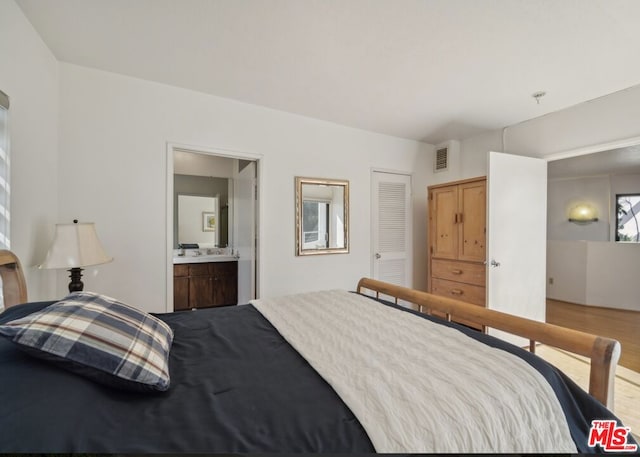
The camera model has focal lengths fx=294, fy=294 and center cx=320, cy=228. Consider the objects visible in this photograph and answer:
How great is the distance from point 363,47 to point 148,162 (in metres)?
1.95

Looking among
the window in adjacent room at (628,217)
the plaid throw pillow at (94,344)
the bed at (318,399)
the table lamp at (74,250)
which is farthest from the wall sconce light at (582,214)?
the table lamp at (74,250)

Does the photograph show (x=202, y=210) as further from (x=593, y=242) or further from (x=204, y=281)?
(x=593, y=242)

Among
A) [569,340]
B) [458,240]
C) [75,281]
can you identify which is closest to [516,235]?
[458,240]

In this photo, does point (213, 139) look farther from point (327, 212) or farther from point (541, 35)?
point (541, 35)

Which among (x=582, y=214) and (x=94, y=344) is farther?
(x=582, y=214)

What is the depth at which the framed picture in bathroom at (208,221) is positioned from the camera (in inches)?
176

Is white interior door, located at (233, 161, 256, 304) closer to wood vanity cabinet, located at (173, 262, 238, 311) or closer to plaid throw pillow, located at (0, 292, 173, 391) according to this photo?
wood vanity cabinet, located at (173, 262, 238, 311)

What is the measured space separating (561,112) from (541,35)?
1.53 meters

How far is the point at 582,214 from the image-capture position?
5195mm

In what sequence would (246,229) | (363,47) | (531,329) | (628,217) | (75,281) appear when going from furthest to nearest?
(628,217) < (246,229) < (363,47) < (75,281) < (531,329)

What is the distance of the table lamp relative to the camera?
70.0 inches

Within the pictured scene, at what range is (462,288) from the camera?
322 cm

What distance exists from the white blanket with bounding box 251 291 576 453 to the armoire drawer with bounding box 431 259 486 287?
203 centimetres

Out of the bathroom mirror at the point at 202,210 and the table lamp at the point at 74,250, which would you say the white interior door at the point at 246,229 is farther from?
the table lamp at the point at 74,250
